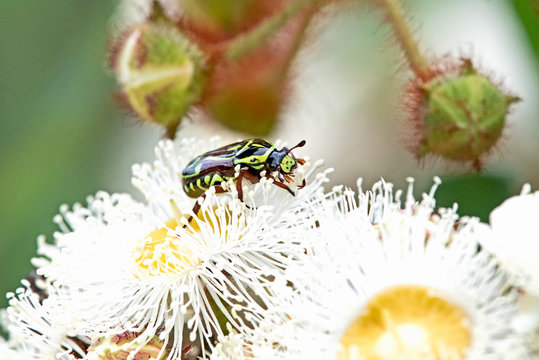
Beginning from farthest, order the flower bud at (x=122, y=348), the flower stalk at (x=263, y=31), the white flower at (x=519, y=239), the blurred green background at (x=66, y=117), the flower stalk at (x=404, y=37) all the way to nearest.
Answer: the blurred green background at (x=66, y=117)
the flower stalk at (x=263, y=31)
the flower stalk at (x=404, y=37)
the flower bud at (x=122, y=348)
the white flower at (x=519, y=239)

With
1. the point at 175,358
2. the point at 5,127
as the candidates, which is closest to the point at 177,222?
the point at 175,358

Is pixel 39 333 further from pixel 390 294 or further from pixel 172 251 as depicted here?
pixel 390 294

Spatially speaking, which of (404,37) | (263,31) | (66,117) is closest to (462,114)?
(404,37)

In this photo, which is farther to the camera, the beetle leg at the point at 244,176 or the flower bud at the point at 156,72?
the flower bud at the point at 156,72

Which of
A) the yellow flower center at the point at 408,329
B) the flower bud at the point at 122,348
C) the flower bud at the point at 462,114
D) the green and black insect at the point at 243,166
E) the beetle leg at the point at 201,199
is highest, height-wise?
the flower bud at the point at 462,114

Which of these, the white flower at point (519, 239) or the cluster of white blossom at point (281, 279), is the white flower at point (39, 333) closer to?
the cluster of white blossom at point (281, 279)

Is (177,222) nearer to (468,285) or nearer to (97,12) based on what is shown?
(468,285)

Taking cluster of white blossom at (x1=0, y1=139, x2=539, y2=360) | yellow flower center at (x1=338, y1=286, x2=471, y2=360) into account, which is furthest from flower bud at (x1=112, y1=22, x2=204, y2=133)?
yellow flower center at (x1=338, y1=286, x2=471, y2=360)

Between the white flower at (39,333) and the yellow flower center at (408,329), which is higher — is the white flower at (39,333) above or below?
above

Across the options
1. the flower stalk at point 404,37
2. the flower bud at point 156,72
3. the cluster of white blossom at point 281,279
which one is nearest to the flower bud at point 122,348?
the cluster of white blossom at point 281,279

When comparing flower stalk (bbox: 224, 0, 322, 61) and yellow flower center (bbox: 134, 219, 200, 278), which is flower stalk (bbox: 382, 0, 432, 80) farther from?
yellow flower center (bbox: 134, 219, 200, 278)
